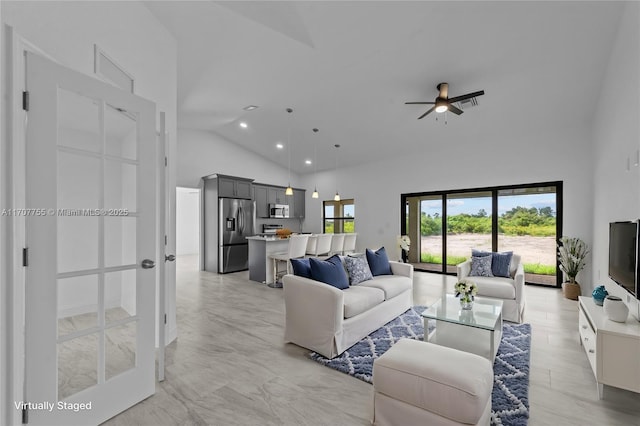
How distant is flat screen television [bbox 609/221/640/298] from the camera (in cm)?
236

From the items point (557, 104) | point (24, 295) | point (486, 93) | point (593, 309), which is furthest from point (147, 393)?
point (557, 104)

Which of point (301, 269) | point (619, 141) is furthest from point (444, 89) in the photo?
point (301, 269)

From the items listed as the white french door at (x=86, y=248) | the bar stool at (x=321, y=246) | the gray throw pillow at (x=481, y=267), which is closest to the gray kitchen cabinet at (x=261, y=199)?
the bar stool at (x=321, y=246)

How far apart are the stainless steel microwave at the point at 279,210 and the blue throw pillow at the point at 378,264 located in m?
4.97

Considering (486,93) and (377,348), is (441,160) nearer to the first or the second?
(486,93)

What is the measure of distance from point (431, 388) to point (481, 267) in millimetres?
3110

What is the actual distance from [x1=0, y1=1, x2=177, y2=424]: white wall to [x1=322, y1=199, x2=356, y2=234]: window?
614cm

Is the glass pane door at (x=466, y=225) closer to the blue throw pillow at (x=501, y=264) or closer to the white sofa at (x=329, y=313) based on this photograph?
the blue throw pillow at (x=501, y=264)

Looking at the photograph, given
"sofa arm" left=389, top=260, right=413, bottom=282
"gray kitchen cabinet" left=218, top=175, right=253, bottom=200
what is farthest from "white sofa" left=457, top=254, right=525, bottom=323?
Result: "gray kitchen cabinet" left=218, top=175, right=253, bottom=200

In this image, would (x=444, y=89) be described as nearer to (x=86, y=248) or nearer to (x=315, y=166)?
(x=86, y=248)

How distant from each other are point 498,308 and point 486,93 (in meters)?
3.45

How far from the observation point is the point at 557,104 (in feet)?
15.6

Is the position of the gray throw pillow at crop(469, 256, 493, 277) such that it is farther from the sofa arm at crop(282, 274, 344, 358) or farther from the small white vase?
the sofa arm at crop(282, 274, 344, 358)

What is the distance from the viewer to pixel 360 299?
307 cm
